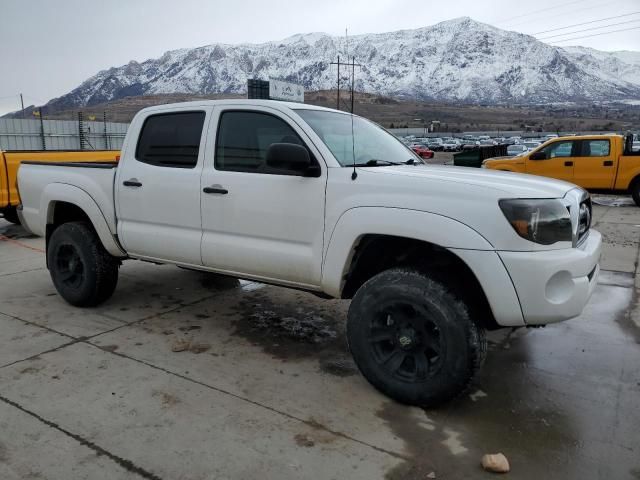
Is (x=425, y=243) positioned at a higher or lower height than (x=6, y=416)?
higher

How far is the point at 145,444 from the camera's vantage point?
9.54 ft

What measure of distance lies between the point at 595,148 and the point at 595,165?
435 millimetres

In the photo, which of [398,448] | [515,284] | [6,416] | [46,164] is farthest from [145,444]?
[46,164]

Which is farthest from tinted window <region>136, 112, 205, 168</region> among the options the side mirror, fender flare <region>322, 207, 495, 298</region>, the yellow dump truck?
the side mirror

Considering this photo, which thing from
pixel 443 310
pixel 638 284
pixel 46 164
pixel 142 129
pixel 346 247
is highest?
pixel 142 129

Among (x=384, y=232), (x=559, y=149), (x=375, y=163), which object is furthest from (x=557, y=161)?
(x=384, y=232)

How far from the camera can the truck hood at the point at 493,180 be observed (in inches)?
121

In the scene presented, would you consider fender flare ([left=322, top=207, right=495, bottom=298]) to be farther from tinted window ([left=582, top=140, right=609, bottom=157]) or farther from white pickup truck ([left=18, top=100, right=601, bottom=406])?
tinted window ([left=582, top=140, right=609, bottom=157])

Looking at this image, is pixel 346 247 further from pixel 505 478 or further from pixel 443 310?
pixel 505 478

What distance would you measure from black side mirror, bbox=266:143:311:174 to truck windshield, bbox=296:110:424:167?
303 mm

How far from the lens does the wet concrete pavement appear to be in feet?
9.11

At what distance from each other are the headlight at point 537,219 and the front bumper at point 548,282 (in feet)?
0.29

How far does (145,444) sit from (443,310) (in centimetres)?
179

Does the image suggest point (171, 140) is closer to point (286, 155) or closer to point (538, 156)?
point (286, 155)
